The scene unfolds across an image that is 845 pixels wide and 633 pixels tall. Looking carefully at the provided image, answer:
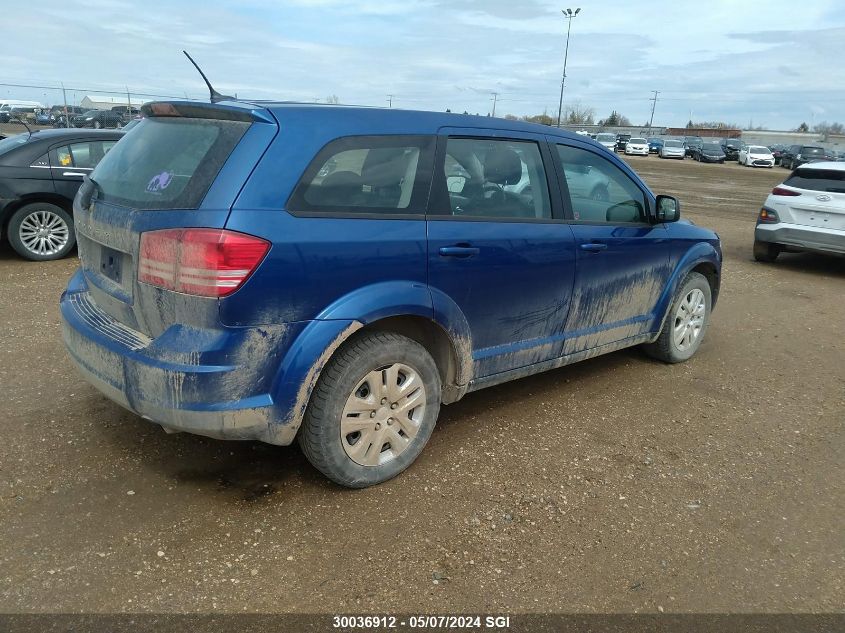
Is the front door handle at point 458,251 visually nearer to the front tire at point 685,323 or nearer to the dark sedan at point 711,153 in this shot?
the front tire at point 685,323

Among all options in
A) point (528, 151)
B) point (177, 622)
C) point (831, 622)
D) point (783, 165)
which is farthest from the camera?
point (783, 165)

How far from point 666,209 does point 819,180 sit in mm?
5893

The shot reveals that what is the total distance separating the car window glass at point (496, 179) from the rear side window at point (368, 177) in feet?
0.61

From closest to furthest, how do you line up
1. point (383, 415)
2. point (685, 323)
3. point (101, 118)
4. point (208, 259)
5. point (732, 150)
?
point (208, 259), point (383, 415), point (685, 323), point (101, 118), point (732, 150)

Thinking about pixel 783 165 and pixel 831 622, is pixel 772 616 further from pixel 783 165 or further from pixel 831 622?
pixel 783 165

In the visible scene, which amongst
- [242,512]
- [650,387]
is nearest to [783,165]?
[650,387]

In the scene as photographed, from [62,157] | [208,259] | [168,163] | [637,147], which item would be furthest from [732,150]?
[208,259]

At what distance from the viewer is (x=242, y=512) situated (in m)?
3.02

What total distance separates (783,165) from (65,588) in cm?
5236

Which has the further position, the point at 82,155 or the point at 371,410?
the point at 82,155

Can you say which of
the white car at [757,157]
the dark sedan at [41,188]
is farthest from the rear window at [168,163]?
the white car at [757,157]

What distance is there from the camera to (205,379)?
2684mm

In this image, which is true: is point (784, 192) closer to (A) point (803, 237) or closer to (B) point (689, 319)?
(A) point (803, 237)

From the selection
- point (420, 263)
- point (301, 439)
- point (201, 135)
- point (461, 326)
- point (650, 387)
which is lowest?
point (650, 387)
